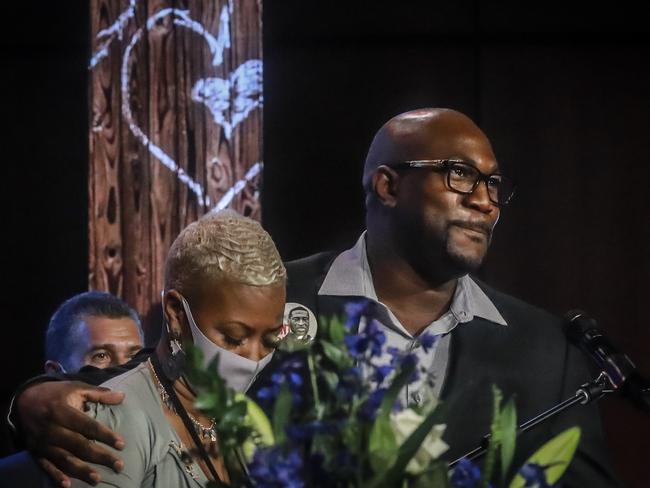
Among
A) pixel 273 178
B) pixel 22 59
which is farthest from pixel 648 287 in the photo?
pixel 22 59

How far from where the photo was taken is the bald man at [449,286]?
2.20m

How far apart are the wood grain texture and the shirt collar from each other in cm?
80

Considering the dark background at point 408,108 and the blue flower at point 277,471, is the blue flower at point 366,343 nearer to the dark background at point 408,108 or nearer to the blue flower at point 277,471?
the blue flower at point 277,471

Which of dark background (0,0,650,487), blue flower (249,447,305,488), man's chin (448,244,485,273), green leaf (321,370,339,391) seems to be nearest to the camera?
blue flower (249,447,305,488)

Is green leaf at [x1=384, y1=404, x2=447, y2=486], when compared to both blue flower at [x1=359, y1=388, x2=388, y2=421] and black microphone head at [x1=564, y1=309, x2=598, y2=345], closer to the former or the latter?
blue flower at [x1=359, y1=388, x2=388, y2=421]

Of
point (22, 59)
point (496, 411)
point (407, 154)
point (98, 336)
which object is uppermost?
point (22, 59)

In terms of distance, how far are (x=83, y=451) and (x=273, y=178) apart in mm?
2089

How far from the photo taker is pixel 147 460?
1696 mm

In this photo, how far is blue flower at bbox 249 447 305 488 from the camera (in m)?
1.11

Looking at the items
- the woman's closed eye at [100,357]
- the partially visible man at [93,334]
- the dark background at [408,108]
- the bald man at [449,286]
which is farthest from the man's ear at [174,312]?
the dark background at [408,108]

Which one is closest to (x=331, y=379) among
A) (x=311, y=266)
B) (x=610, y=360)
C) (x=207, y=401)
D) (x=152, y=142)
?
(x=207, y=401)

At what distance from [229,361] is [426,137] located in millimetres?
757

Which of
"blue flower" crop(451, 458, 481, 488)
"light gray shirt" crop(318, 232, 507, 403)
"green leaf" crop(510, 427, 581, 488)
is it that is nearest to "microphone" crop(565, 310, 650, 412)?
"light gray shirt" crop(318, 232, 507, 403)

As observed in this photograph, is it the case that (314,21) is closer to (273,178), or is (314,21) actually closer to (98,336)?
(273,178)
